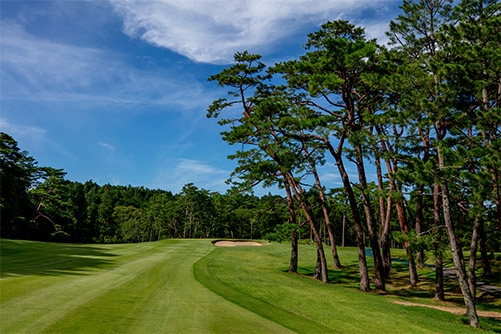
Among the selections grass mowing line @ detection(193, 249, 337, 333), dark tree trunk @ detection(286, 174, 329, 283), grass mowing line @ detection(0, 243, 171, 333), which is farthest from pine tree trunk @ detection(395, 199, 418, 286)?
grass mowing line @ detection(0, 243, 171, 333)

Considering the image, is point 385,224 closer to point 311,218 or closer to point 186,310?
point 311,218

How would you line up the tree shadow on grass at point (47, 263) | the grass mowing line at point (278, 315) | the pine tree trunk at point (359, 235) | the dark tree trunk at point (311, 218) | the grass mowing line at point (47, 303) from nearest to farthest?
the grass mowing line at point (47, 303) → the grass mowing line at point (278, 315) → the tree shadow on grass at point (47, 263) → the pine tree trunk at point (359, 235) → the dark tree trunk at point (311, 218)

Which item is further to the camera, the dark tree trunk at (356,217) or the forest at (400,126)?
the dark tree trunk at (356,217)

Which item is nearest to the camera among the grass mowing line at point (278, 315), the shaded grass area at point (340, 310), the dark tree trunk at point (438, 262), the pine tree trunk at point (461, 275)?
the grass mowing line at point (278, 315)

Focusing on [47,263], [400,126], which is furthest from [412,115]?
[47,263]

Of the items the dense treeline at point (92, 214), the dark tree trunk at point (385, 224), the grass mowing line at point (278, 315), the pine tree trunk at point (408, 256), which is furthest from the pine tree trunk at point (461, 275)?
the dense treeline at point (92, 214)

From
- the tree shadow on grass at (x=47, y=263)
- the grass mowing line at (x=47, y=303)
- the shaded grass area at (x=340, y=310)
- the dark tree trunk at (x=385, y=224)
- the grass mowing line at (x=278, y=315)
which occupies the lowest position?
the shaded grass area at (x=340, y=310)

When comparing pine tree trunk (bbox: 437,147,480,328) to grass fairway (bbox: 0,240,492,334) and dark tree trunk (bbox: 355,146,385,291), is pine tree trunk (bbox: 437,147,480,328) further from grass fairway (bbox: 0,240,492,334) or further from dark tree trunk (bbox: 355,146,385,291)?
dark tree trunk (bbox: 355,146,385,291)

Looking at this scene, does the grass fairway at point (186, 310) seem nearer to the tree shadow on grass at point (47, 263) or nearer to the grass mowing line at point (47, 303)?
the grass mowing line at point (47, 303)

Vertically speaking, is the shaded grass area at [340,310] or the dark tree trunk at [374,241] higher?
the dark tree trunk at [374,241]

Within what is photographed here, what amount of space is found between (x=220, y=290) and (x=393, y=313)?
7.06 metres

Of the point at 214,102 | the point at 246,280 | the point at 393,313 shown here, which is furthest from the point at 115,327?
A: the point at 214,102

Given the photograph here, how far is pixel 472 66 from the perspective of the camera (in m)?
13.2

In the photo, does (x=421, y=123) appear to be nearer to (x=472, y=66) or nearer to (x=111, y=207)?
(x=472, y=66)
